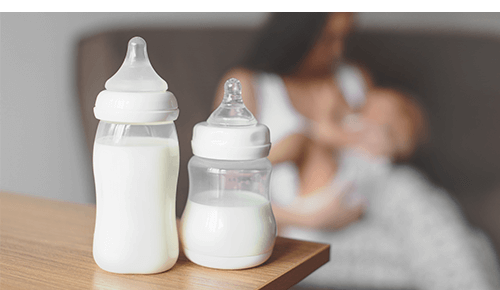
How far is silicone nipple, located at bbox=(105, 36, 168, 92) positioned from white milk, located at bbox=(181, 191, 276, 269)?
6.5 inches

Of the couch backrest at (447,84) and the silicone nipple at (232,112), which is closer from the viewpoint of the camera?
the silicone nipple at (232,112)

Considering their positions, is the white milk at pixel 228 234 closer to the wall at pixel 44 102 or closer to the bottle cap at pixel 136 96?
the bottle cap at pixel 136 96

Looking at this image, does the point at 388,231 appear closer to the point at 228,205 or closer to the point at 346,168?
the point at 346,168

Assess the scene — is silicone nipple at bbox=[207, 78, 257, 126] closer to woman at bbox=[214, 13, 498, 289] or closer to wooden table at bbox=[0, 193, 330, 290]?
A: wooden table at bbox=[0, 193, 330, 290]

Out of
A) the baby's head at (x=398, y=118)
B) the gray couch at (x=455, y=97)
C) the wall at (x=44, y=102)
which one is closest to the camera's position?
the gray couch at (x=455, y=97)

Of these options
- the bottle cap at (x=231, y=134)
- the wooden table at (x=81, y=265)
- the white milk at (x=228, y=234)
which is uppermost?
the bottle cap at (x=231, y=134)

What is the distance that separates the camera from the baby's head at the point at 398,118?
6.39 feet

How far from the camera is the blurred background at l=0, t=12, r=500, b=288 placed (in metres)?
1.86

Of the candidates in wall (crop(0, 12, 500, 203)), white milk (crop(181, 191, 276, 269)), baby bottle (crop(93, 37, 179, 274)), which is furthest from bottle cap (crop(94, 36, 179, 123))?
wall (crop(0, 12, 500, 203))

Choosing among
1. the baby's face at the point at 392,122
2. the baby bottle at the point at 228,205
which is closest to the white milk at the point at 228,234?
the baby bottle at the point at 228,205

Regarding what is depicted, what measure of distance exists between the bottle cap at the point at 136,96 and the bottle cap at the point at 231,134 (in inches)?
2.0

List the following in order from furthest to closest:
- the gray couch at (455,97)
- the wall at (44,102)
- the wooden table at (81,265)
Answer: the wall at (44,102) → the gray couch at (455,97) → the wooden table at (81,265)

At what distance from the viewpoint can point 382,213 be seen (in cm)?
201

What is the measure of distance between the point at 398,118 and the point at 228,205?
4.82 ft
